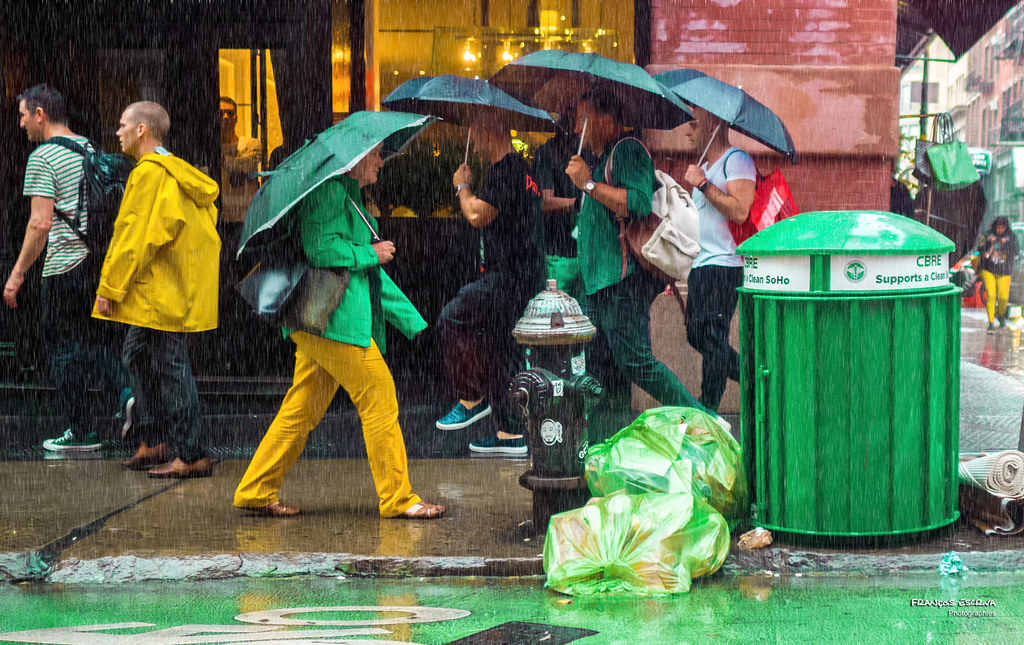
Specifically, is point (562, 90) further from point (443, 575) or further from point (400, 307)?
point (443, 575)

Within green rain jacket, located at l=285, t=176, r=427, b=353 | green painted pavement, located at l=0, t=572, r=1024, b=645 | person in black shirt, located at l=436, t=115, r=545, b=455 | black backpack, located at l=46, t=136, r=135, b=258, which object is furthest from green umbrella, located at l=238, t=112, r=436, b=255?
black backpack, located at l=46, t=136, r=135, b=258

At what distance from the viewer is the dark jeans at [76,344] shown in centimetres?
700

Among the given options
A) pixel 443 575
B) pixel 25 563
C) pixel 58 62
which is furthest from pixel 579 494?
pixel 58 62

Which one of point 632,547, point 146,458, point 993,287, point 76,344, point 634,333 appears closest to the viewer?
point 632,547

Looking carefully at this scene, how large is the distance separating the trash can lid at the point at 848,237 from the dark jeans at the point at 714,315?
1482mm

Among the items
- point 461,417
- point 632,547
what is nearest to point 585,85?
point 461,417

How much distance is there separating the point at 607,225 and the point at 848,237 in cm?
192

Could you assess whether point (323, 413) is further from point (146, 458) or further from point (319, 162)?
point (146, 458)

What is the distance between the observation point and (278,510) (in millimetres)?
5566

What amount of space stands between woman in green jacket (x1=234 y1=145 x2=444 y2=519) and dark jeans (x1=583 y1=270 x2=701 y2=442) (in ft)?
4.21

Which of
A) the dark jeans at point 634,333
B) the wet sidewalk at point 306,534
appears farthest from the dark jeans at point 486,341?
the dark jeans at point 634,333

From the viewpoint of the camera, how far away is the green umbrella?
5.01 meters

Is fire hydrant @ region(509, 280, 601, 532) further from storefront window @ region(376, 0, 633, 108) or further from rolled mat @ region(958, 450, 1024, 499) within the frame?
storefront window @ region(376, 0, 633, 108)

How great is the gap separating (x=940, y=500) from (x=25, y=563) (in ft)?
12.5
